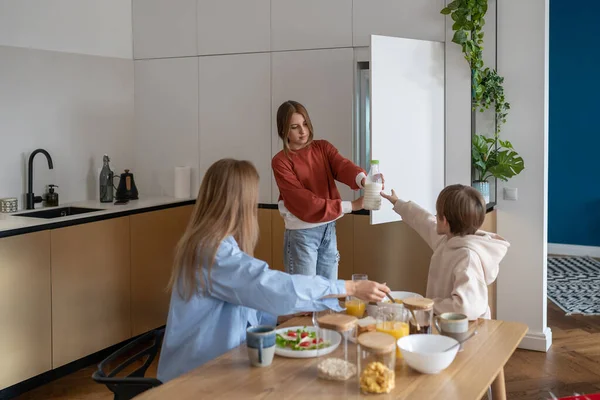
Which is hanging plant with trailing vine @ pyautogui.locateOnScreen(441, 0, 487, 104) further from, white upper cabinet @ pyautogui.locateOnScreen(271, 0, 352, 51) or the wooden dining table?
the wooden dining table

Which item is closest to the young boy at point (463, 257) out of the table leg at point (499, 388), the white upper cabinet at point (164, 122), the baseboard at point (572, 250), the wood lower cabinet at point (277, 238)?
the table leg at point (499, 388)

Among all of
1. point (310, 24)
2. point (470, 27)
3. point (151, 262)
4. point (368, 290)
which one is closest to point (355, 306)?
point (368, 290)

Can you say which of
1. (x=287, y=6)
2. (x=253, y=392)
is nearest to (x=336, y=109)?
(x=287, y=6)

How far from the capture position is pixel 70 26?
14.7ft

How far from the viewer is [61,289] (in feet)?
12.1

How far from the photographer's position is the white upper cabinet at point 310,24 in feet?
13.9

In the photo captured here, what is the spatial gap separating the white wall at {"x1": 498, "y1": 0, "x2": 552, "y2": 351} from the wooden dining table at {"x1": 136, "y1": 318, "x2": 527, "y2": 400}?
2.28 metres

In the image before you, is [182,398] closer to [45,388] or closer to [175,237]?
[45,388]

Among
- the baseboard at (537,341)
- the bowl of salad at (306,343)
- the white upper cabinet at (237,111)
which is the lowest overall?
the baseboard at (537,341)

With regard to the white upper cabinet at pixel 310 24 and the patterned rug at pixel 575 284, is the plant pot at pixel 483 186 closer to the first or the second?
the white upper cabinet at pixel 310 24

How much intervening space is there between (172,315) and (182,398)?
479mm

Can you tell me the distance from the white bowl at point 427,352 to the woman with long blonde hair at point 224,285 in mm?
222

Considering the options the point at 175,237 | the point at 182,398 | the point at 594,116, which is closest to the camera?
the point at 182,398

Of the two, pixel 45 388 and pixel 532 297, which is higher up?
pixel 532 297
